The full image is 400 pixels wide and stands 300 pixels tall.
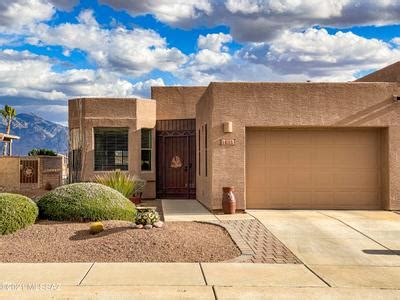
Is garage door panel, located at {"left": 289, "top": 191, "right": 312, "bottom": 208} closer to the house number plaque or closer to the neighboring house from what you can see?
the neighboring house

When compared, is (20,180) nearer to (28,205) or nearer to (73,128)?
(73,128)

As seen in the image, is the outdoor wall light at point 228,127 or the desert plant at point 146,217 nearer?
the desert plant at point 146,217

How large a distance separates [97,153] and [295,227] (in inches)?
378

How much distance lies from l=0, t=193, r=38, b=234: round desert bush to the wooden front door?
8085mm

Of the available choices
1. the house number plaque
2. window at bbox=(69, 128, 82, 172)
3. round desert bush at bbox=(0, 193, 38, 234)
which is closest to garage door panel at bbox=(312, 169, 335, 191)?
the house number plaque

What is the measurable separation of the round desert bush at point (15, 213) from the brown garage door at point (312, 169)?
6168 mm

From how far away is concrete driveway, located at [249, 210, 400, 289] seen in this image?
7414 mm

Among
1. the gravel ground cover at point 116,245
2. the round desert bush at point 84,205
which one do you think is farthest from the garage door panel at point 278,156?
the round desert bush at point 84,205

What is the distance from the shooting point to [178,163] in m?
→ 18.9

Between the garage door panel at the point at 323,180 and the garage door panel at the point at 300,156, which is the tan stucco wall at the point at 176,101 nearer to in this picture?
the garage door panel at the point at 300,156

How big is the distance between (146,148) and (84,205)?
24.8 feet

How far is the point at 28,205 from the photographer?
11.0 meters

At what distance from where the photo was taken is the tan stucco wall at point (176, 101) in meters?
20.1

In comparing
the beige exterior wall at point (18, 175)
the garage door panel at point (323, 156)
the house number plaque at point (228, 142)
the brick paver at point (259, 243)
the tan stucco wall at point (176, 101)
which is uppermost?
the tan stucco wall at point (176, 101)
